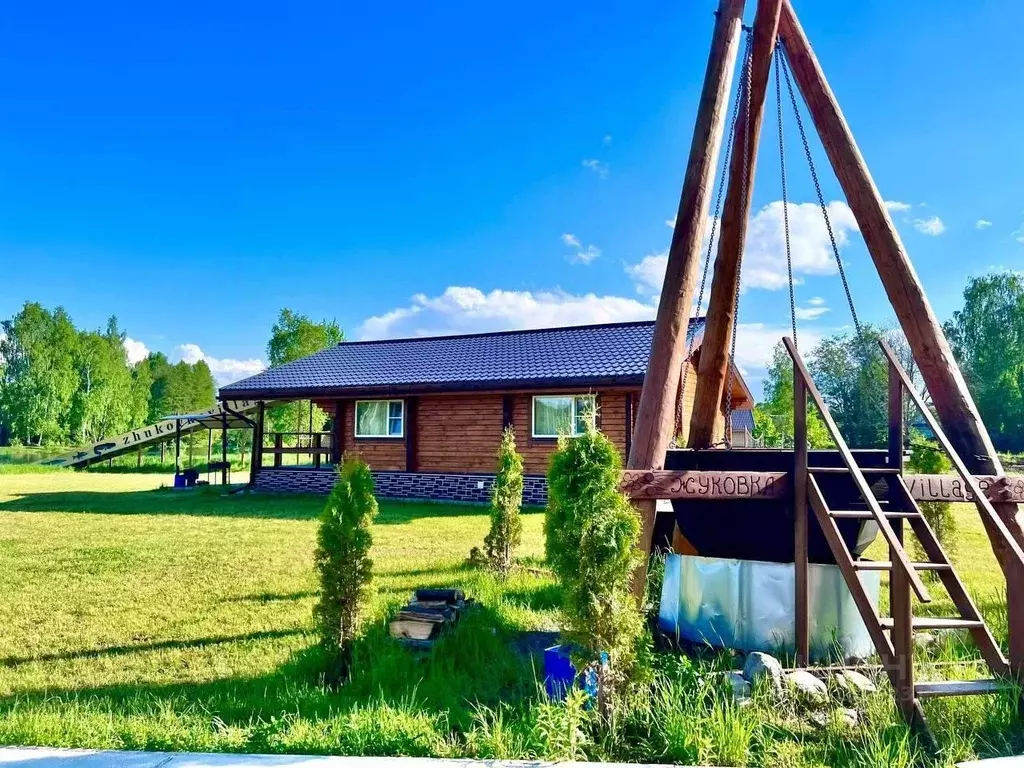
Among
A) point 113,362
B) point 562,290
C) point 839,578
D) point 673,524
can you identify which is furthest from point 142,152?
point 113,362

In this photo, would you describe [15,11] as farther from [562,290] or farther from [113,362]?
[113,362]

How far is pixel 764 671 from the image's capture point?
2.96 meters

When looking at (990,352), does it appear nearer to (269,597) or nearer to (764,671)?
(764,671)

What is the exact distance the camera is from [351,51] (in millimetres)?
10977

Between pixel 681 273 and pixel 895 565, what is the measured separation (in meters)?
2.02

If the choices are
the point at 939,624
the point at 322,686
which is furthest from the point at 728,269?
the point at 322,686

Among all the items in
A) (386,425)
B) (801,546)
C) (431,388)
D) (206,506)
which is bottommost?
(206,506)

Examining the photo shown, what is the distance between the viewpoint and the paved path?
223 cm

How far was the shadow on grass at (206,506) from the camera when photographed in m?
11.5

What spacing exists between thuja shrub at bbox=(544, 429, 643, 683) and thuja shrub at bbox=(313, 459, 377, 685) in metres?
1.43

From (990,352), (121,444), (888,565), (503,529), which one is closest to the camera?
(888,565)

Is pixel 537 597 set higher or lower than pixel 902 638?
lower

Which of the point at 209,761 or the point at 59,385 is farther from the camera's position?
the point at 59,385

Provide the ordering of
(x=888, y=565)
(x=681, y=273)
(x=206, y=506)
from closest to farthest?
(x=888, y=565) < (x=681, y=273) < (x=206, y=506)
